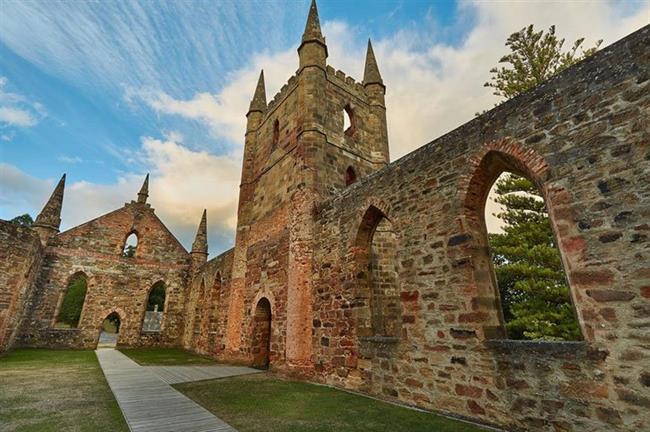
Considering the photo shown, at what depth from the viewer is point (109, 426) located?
413 cm

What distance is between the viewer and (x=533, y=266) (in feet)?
39.5

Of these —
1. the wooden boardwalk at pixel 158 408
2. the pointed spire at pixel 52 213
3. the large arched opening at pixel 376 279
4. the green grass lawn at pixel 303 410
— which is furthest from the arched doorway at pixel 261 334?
the pointed spire at pixel 52 213

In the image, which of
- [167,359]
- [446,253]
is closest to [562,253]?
[446,253]

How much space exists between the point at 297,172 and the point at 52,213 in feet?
52.9

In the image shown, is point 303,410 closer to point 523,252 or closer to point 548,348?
point 548,348

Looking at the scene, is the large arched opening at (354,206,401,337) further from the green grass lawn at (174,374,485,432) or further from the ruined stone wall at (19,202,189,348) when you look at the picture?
the ruined stone wall at (19,202,189,348)

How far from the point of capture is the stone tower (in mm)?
9883

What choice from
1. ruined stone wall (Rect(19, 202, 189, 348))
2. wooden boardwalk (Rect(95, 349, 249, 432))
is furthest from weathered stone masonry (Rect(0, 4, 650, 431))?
ruined stone wall (Rect(19, 202, 189, 348))

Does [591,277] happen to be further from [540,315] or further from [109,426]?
[540,315]

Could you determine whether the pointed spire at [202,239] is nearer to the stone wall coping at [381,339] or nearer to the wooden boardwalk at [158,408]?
the wooden boardwalk at [158,408]

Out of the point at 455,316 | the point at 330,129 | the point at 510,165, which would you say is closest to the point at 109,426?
the point at 455,316

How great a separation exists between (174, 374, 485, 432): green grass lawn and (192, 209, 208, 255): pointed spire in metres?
16.2

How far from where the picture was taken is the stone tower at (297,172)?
9.88 m

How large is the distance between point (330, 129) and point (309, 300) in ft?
21.7
